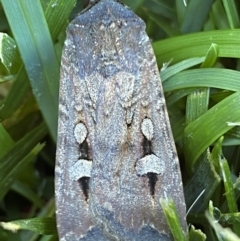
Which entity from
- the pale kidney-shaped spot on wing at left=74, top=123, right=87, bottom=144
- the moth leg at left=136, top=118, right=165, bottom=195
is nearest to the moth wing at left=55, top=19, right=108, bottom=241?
the pale kidney-shaped spot on wing at left=74, top=123, right=87, bottom=144

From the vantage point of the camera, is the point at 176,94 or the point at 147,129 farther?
the point at 176,94

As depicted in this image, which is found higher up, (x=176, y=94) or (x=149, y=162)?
(x=176, y=94)

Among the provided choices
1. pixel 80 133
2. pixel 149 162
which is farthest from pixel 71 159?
pixel 149 162

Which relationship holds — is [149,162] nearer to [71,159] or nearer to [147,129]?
[147,129]

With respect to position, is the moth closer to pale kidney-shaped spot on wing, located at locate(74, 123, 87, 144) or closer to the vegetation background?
pale kidney-shaped spot on wing, located at locate(74, 123, 87, 144)

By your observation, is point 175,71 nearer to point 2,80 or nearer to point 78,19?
point 78,19

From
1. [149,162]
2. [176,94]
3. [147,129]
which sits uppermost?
[176,94]

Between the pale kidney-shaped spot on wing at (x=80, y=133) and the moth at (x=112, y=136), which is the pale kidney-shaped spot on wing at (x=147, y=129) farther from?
the pale kidney-shaped spot on wing at (x=80, y=133)
